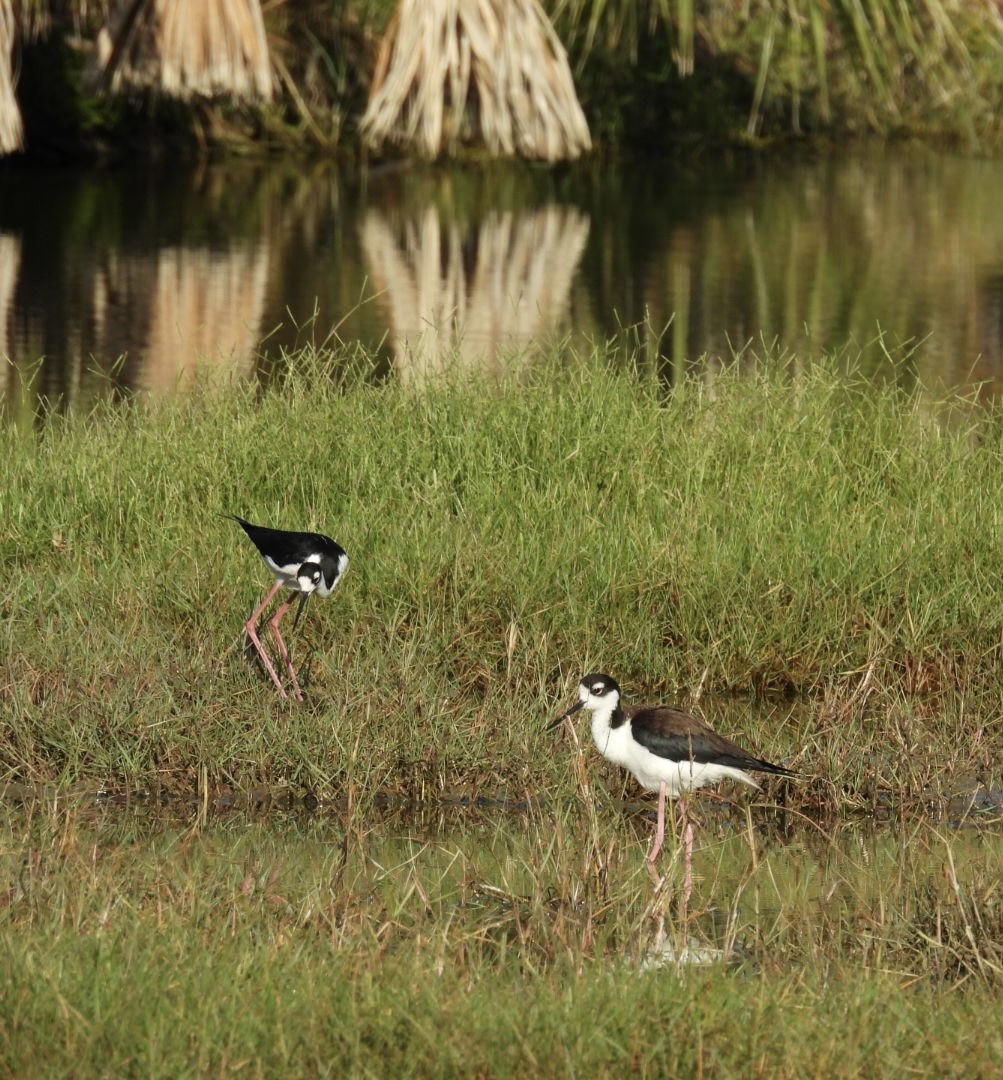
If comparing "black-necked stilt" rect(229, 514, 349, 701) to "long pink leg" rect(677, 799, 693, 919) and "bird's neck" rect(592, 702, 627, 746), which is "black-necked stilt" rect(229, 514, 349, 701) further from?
"long pink leg" rect(677, 799, 693, 919)

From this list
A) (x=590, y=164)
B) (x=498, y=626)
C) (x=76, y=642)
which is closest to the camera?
(x=76, y=642)

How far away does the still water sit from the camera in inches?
475

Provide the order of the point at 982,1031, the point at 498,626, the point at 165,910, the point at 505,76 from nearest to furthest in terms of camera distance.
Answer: the point at 982,1031
the point at 165,910
the point at 498,626
the point at 505,76

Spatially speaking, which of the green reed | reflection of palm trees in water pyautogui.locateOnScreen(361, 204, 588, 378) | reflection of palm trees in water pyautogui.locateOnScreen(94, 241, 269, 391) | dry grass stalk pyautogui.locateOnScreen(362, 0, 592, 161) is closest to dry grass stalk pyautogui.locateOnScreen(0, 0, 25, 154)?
reflection of palm trees in water pyautogui.locateOnScreen(94, 241, 269, 391)

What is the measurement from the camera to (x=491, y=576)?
20.7 feet

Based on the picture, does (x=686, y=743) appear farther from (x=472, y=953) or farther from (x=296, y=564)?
(x=296, y=564)

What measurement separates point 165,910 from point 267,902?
0.38 meters

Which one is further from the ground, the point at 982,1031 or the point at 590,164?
the point at 982,1031

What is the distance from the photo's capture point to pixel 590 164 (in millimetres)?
23469

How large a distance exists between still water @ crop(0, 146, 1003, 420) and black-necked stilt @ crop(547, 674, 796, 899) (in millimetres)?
3367

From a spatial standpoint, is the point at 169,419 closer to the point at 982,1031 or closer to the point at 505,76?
the point at 982,1031

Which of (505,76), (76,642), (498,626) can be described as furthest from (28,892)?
(505,76)

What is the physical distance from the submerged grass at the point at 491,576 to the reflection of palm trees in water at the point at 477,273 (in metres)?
3.32

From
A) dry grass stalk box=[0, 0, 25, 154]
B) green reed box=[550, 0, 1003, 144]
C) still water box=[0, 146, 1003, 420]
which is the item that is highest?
dry grass stalk box=[0, 0, 25, 154]
